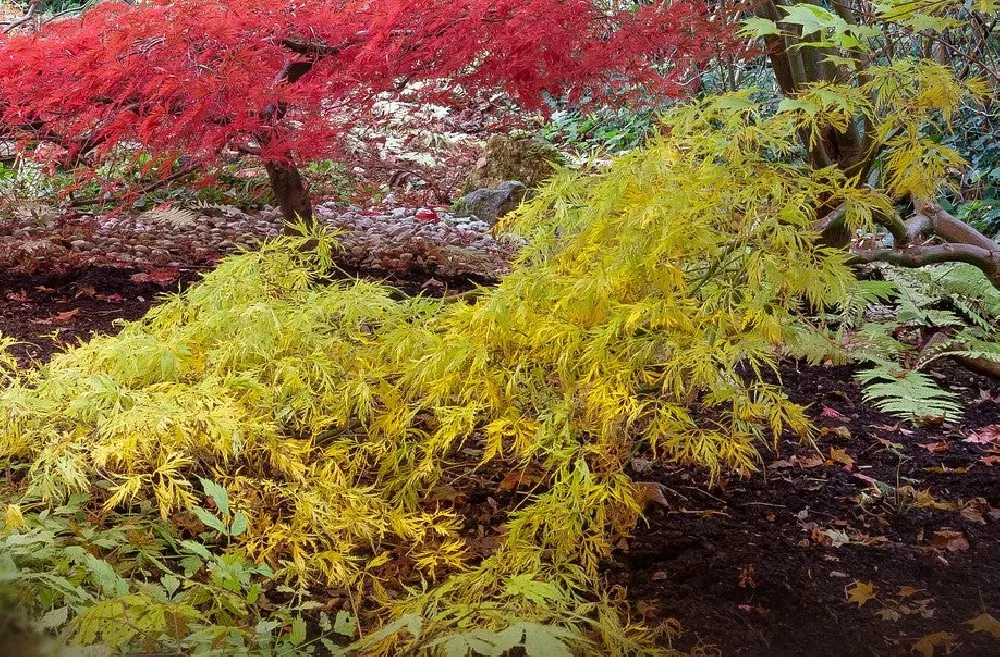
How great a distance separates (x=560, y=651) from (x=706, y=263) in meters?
0.97

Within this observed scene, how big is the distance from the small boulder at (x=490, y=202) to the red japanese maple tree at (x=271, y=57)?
1.84 meters

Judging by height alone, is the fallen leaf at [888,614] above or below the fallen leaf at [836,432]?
above

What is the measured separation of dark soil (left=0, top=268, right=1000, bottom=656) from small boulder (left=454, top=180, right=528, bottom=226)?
2.39 meters

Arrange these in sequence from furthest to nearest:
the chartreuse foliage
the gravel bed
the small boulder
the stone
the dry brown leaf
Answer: the stone < the small boulder < the gravel bed < the dry brown leaf < the chartreuse foliage

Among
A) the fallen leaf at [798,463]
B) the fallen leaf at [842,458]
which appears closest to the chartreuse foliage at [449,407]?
the fallen leaf at [798,463]

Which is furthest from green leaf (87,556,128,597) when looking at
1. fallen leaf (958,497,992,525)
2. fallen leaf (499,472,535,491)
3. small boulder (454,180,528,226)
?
small boulder (454,180,528,226)

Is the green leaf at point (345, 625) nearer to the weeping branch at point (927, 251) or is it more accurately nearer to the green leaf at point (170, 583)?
the green leaf at point (170, 583)

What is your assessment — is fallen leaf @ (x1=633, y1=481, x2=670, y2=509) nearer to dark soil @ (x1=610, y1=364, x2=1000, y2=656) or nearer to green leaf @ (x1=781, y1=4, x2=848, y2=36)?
dark soil @ (x1=610, y1=364, x2=1000, y2=656)

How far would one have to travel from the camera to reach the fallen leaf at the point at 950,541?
→ 1.51 meters

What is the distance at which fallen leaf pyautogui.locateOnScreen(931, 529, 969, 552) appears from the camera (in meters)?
1.51

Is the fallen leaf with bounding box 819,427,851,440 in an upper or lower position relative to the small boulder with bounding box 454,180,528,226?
upper

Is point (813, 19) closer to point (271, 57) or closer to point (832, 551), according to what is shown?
point (832, 551)

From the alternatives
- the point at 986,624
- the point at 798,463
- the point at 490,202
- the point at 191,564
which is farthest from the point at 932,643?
the point at 490,202

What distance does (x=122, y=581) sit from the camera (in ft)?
3.61
